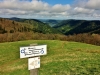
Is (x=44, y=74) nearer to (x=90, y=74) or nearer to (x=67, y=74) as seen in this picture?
(x=67, y=74)

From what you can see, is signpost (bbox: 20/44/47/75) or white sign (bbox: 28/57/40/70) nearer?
signpost (bbox: 20/44/47/75)

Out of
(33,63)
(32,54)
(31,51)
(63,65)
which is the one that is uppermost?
(31,51)

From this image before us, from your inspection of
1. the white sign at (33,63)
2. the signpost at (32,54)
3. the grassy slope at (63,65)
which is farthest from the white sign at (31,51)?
the grassy slope at (63,65)

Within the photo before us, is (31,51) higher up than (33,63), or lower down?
higher up

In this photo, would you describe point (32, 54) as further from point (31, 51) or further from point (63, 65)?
point (63, 65)

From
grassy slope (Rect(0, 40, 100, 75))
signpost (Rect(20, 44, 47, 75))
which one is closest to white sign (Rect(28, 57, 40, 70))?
signpost (Rect(20, 44, 47, 75))

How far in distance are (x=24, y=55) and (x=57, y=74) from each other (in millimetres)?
9560

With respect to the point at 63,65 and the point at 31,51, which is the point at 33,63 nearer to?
the point at 31,51

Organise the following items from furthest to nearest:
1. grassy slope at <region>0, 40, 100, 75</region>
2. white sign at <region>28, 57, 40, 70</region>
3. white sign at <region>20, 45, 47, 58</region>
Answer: grassy slope at <region>0, 40, 100, 75</region> → white sign at <region>28, 57, 40, 70</region> → white sign at <region>20, 45, 47, 58</region>

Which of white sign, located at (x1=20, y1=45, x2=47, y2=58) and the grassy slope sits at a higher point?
white sign, located at (x1=20, y1=45, x2=47, y2=58)

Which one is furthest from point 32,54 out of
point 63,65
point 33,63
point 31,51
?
point 63,65

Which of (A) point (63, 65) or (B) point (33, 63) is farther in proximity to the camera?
(A) point (63, 65)

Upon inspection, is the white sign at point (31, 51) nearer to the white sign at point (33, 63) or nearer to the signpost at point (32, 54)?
the signpost at point (32, 54)

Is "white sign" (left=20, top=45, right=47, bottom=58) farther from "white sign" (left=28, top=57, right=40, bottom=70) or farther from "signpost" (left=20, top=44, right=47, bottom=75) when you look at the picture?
"white sign" (left=28, top=57, right=40, bottom=70)
